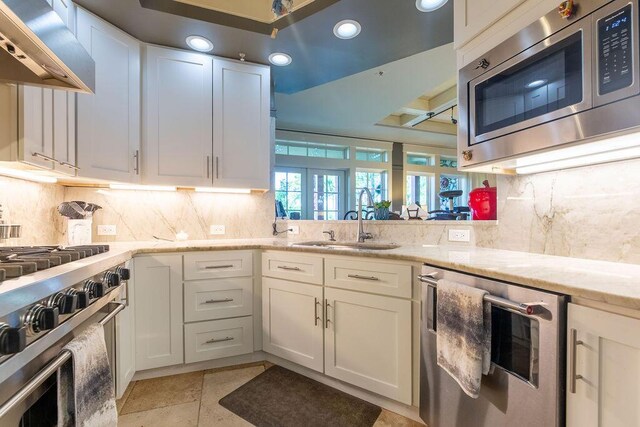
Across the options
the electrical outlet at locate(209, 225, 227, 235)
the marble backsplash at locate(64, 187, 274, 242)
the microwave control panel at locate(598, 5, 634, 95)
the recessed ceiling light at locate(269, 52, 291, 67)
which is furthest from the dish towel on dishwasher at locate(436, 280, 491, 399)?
the recessed ceiling light at locate(269, 52, 291, 67)

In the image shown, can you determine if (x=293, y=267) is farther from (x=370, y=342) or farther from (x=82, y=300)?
(x=82, y=300)

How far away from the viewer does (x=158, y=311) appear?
197cm

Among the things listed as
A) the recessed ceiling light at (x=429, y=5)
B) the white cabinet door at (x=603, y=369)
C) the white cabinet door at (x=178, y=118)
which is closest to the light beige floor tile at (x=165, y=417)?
the white cabinet door at (x=178, y=118)

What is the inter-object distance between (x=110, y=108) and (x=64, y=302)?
1.57 m

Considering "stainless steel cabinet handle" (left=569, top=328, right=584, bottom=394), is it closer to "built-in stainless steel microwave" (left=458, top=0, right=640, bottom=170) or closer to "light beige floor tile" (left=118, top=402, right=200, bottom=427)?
"built-in stainless steel microwave" (left=458, top=0, right=640, bottom=170)

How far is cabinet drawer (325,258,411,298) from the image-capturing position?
158cm

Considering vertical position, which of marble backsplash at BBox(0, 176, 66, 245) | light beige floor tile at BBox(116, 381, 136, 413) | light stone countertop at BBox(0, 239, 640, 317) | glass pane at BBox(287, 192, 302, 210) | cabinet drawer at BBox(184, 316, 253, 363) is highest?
glass pane at BBox(287, 192, 302, 210)

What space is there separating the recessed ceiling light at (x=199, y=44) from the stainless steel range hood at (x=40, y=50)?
114 centimetres

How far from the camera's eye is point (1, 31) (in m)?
0.83

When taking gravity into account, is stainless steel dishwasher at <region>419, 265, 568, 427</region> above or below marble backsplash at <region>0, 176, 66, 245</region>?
below

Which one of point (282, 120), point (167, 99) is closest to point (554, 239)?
point (167, 99)

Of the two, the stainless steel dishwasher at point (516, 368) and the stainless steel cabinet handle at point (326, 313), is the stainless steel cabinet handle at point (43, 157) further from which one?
the stainless steel dishwasher at point (516, 368)

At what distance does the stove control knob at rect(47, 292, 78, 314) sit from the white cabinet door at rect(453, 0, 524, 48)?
6.31 ft

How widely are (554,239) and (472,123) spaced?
2.31 feet
